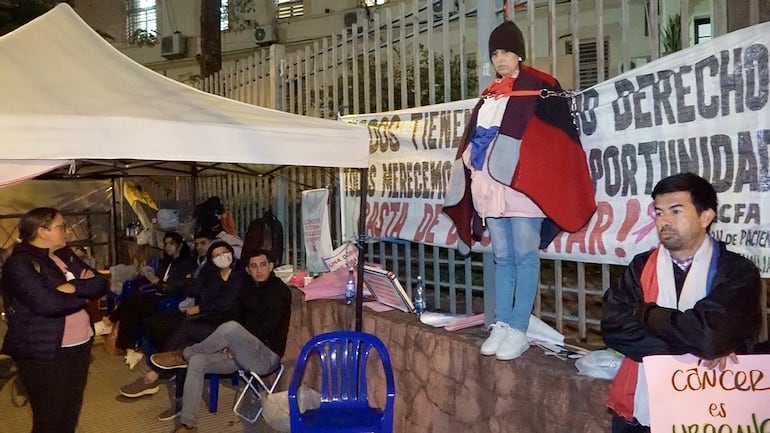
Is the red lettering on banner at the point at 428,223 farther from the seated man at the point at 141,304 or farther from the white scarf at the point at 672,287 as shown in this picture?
the seated man at the point at 141,304

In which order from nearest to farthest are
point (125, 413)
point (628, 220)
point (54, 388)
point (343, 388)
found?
point (628, 220)
point (54, 388)
point (343, 388)
point (125, 413)

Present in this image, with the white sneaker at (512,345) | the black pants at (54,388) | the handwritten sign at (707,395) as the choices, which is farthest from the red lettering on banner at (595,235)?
the black pants at (54,388)

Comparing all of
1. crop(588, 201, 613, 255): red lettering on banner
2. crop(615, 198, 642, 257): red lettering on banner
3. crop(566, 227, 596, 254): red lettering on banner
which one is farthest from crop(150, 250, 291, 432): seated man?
crop(615, 198, 642, 257): red lettering on banner

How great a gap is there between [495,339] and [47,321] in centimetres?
277

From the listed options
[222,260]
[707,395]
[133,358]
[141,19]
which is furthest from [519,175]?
[141,19]

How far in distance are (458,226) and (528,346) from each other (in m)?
0.84

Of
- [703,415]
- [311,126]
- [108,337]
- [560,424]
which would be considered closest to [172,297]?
[108,337]

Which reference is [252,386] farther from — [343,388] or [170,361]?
[343,388]

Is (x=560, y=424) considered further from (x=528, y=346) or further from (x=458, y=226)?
(x=458, y=226)

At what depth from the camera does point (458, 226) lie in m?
4.18

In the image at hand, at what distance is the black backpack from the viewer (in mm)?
7109

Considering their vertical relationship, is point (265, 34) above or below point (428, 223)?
above

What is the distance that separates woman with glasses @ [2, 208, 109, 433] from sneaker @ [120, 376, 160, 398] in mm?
1939

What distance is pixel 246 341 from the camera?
5391 mm
